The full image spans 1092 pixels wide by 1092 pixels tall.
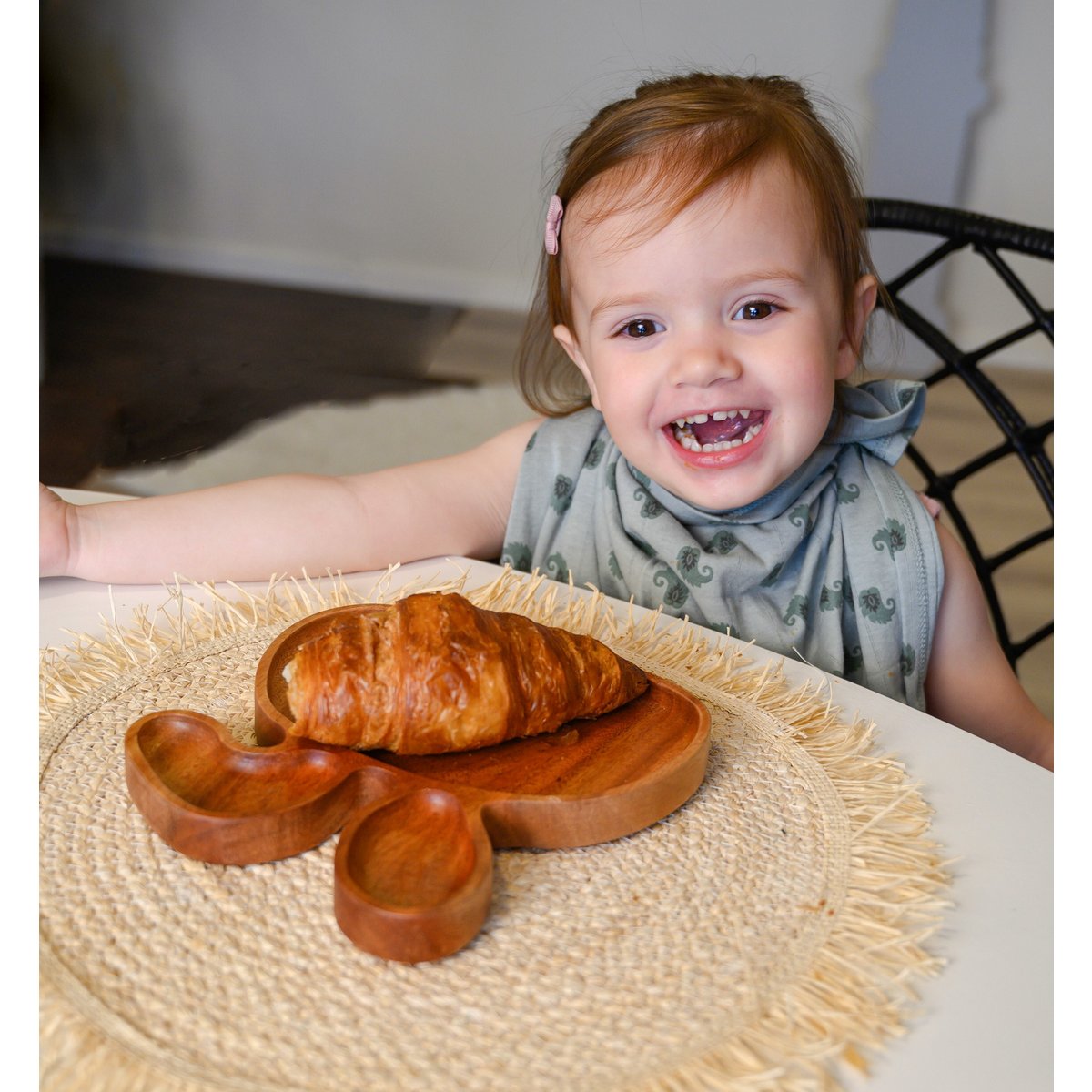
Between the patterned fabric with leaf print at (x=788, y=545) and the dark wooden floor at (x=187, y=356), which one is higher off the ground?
the patterned fabric with leaf print at (x=788, y=545)

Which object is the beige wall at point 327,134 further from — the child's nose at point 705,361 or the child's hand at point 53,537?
the child's hand at point 53,537

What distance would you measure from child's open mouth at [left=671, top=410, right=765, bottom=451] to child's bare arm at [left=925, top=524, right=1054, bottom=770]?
8.8 inches

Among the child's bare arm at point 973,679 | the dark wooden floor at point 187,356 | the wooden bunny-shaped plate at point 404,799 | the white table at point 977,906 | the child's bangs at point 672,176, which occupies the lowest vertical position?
the dark wooden floor at point 187,356

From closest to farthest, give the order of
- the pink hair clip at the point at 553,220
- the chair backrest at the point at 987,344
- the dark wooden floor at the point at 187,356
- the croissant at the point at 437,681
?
the croissant at the point at 437,681 < the pink hair clip at the point at 553,220 < the chair backrest at the point at 987,344 < the dark wooden floor at the point at 187,356

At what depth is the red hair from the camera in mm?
865

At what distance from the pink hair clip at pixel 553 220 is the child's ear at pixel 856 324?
0.27 metres

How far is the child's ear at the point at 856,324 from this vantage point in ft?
3.26

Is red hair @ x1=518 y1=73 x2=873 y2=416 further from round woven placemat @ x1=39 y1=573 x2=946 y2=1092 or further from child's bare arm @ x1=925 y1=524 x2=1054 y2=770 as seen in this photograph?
round woven placemat @ x1=39 y1=573 x2=946 y2=1092

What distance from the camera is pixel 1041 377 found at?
11.5 ft

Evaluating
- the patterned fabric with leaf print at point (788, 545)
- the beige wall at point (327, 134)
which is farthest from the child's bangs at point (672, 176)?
the beige wall at point (327, 134)

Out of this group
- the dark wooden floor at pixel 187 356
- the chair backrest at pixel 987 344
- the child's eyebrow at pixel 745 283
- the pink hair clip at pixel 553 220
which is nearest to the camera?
the child's eyebrow at pixel 745 283

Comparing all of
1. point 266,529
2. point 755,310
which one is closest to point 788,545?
point 755,310

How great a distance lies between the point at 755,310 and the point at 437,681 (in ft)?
1.62

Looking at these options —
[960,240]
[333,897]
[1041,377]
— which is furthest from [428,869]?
[1041,377]
